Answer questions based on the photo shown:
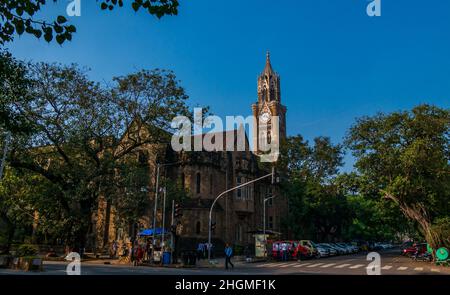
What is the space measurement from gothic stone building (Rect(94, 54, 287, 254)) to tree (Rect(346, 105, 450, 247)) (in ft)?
50.6

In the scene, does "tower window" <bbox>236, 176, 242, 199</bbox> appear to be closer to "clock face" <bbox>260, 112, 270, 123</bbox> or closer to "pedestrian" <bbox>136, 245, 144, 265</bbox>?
"pedestrian" <bbox>136, 245, 144, 265</bbox>

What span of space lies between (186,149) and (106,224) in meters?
14.5

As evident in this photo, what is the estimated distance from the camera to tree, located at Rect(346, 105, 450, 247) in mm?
35719

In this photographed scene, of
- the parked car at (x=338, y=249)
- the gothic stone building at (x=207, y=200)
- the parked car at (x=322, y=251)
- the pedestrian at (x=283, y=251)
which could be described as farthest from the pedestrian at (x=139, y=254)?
the parked car at (x=338, y=249)

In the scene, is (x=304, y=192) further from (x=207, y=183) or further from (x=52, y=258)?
(x=52, y=258)

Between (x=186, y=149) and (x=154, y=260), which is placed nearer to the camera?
(x=154, y=260)

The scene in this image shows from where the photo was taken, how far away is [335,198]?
58250 millimetres

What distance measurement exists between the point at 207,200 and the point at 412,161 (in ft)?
68.8

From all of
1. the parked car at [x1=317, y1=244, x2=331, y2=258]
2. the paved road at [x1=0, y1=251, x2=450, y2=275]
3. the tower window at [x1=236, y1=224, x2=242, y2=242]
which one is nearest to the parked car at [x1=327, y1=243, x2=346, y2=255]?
the parked car at [x1=317, y1=244, x2=331, y2=258]

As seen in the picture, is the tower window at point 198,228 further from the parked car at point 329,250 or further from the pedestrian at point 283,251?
the parked car at point 329,250

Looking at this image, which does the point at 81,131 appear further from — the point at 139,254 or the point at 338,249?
the point at 338,249

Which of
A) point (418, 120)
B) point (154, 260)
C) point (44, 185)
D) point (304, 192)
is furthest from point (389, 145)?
point (44, 185)
